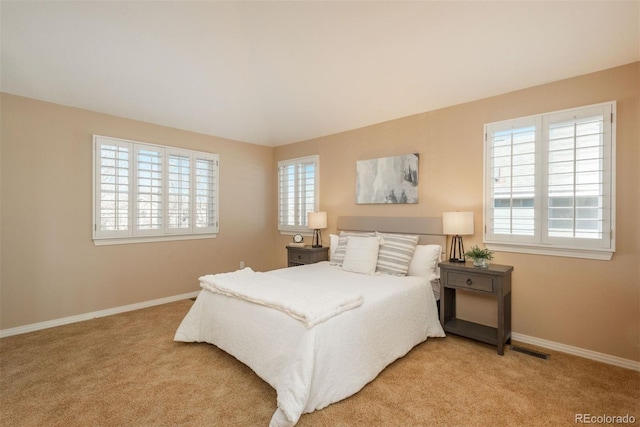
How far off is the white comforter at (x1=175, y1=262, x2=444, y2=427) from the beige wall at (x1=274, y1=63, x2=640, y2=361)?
894 mm

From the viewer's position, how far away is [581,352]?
8.41ft

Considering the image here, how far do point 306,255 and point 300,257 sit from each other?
131 millimetres

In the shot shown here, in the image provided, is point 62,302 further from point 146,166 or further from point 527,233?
point 527,233

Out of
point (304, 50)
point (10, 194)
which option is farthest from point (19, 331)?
point (304, 50)

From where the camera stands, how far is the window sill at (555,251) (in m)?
2.46

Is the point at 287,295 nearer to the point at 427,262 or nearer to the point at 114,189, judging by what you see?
the point at 427,262

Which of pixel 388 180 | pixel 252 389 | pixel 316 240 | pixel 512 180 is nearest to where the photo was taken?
pixel 252 389

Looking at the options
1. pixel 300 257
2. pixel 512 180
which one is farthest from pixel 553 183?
pixel 300 257

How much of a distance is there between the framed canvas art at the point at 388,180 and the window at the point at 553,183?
0.80 metres

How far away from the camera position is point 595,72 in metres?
2.52

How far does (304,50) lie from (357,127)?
56.6 inches

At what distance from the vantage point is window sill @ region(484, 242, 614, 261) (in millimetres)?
2465

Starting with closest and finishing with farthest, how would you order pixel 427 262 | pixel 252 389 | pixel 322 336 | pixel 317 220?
pixel 322 336 → pixel 252 389 → pixel 427 262 → pixel 317 220

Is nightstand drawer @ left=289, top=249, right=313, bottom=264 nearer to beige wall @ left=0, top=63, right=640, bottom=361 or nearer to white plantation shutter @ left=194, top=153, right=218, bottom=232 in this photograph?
beige wall @ left=0, top=63, right=640, bottom=361
